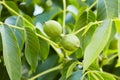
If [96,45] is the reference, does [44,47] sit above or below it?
below

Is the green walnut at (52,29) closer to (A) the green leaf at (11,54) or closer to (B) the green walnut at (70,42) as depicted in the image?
(B) the green walnut at (70,42)

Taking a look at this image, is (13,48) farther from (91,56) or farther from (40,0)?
(40,0)

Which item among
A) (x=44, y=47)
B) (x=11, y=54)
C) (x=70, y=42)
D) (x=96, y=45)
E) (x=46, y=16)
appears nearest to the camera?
(x=96, y=45)

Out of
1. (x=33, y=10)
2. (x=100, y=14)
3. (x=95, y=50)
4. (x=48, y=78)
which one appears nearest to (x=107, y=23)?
(x=95, y=50)

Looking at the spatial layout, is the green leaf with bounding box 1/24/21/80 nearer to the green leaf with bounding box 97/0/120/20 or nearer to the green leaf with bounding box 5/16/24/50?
the green leaf with bounding box 5/16/24/50

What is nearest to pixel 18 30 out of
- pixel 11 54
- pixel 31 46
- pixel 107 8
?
pixel 31 46

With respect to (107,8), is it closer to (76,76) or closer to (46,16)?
(76,76)

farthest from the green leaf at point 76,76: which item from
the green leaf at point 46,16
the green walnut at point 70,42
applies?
the green leaf at point 46,16
